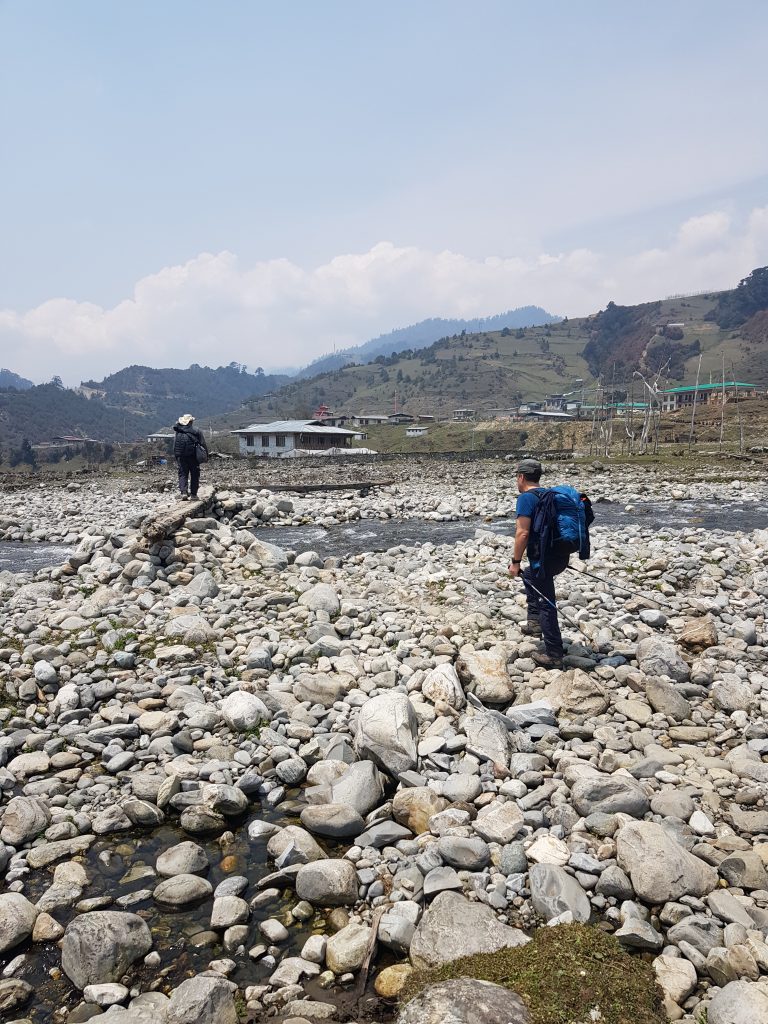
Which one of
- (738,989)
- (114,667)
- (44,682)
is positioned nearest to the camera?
(738,989)

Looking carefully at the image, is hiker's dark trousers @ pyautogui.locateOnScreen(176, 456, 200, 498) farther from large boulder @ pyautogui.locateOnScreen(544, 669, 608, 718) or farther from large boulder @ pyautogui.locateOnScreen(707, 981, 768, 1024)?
large boulder @ pyautogui.locateOnScreen(707, 981, 768, 1024)

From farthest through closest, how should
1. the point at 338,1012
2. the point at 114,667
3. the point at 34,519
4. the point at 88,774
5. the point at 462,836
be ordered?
the point at 34,519 → the point at 114,667 → the point at 88,774 → the point at 462,836 → the point at 338,1012

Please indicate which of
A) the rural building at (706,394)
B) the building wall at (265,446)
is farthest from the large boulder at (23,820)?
the rural building at (706,394)

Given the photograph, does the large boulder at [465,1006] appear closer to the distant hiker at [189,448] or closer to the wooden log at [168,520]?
the wooden log at [168,520]

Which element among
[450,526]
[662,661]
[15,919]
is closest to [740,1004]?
[15,919]

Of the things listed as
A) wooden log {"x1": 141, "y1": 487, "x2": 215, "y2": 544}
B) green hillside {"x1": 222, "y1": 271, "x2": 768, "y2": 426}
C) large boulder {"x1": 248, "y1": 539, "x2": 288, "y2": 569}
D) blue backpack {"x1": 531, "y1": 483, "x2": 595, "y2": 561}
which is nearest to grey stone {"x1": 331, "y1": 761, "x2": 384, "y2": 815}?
blue backpack {"x1": 531, "y1": 483, "x2": 595, "y2": 561}

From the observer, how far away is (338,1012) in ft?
11.4

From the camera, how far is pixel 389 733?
5.84m

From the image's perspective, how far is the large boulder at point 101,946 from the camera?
3.68m

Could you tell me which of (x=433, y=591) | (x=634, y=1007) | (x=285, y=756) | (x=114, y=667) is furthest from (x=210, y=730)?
(x=433, y=591)

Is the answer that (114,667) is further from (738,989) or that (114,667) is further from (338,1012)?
(738,989)

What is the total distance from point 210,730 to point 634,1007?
4.55 meters

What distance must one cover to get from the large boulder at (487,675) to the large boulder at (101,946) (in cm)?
416

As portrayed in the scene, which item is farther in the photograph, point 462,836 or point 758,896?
point 462,836
